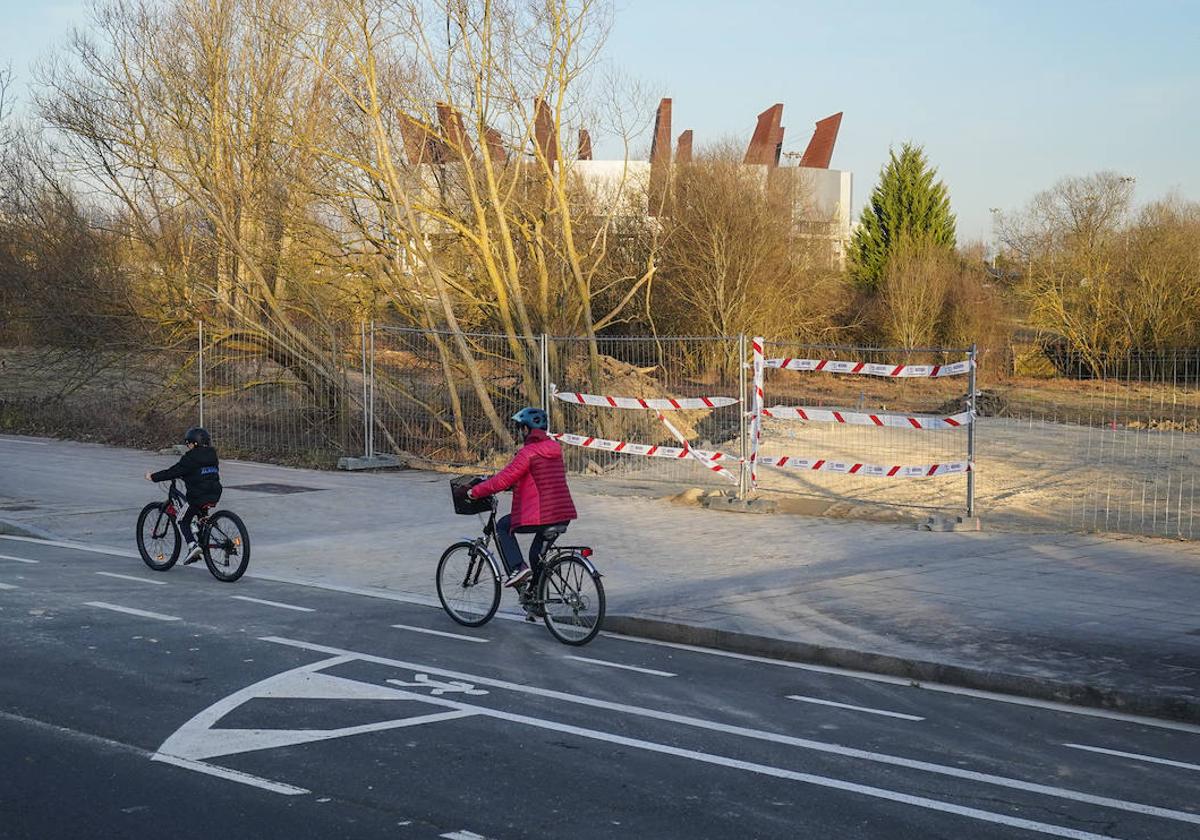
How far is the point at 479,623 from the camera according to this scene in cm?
988

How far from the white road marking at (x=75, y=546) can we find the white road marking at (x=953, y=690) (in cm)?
657

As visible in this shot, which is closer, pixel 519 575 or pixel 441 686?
pixel 441 686

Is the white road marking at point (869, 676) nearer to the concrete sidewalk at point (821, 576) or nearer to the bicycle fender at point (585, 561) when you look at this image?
the concrete sidewalk at point (821, 576)

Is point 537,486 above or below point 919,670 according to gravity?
above

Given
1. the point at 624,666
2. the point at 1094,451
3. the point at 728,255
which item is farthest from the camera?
the point at 728,255

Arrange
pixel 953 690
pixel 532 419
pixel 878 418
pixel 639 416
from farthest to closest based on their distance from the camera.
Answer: pixel 639 416 < pixel 878 418 < pixel 532 419 < pixel 953 690

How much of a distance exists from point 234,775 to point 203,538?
20.6 feet

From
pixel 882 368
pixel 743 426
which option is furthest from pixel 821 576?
pixel 743 426

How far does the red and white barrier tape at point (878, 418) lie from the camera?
15.0m

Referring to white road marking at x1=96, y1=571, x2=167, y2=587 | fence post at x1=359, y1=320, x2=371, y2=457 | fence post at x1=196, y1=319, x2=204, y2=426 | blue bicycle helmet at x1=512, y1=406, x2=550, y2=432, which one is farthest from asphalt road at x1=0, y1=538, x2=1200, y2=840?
fence post at x1=196, y1=319, x2=204, y2=426

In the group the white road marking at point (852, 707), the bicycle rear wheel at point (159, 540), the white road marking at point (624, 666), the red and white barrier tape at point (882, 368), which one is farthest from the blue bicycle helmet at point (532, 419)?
the red and white barrier tape at point (882, 368)

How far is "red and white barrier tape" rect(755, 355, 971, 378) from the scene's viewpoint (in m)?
15.4

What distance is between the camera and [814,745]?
6.70 metres

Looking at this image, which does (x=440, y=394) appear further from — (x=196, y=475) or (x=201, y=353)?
(x=196, y=475)
